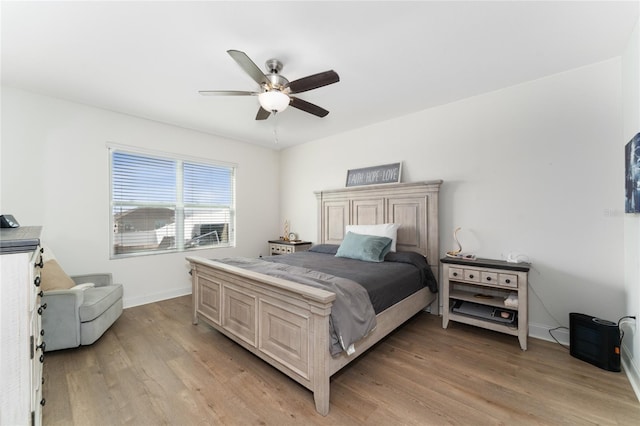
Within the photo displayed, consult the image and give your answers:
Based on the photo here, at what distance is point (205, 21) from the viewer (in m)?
1.91

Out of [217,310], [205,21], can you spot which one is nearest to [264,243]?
[217,310]

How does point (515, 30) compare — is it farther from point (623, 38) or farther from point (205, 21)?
point (205, 21)

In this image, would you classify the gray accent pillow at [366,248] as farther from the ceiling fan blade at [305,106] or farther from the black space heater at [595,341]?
the black space heater at [595,341]

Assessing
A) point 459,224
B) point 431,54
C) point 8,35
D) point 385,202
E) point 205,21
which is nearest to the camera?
point 205,21

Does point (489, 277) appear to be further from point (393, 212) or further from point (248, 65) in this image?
point (248, 65)

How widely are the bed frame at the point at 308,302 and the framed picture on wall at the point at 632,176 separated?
156cm

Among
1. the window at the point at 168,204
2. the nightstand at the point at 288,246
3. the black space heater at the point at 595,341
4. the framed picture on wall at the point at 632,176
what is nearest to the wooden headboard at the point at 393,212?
the nightstand at the point at 288,246

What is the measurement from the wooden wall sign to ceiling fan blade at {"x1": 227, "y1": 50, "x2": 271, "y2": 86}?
226 centimetres

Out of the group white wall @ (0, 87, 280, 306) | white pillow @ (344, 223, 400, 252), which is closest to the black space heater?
white pillow @ (344, 223, 400, 252)

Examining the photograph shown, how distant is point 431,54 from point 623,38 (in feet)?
4.96

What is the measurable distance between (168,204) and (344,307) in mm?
3538

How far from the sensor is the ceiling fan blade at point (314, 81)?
2.06 meters

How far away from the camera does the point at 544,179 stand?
272cm

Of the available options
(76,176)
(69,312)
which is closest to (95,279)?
(69,312)
